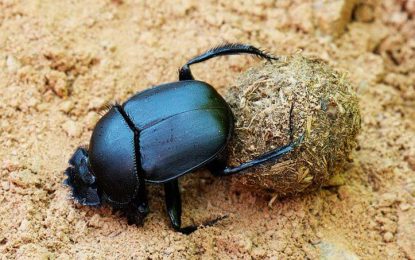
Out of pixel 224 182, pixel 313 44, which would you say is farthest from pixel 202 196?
pixel 313 44

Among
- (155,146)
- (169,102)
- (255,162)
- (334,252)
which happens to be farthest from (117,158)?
(334,252)

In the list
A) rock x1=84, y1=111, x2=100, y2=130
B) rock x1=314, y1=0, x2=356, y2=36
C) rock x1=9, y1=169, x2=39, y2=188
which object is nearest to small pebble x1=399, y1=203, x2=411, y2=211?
rock x1=314, y1=0, x2=356, y2=36

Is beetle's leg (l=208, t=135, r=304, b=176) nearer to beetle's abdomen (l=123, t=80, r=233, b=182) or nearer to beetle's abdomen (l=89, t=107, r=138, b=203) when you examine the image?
beetle's abdomen (l=123, t=80, r=233, b=182)

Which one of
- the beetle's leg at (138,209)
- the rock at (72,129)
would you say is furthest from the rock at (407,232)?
the rock at (72,129)

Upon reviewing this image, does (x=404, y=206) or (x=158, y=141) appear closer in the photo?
(x=158, y=141)

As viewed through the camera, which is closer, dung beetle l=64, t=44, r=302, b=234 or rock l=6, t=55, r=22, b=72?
dung beetle l=64, t=44, r=302, b=234

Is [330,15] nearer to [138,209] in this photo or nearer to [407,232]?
[407,232]
